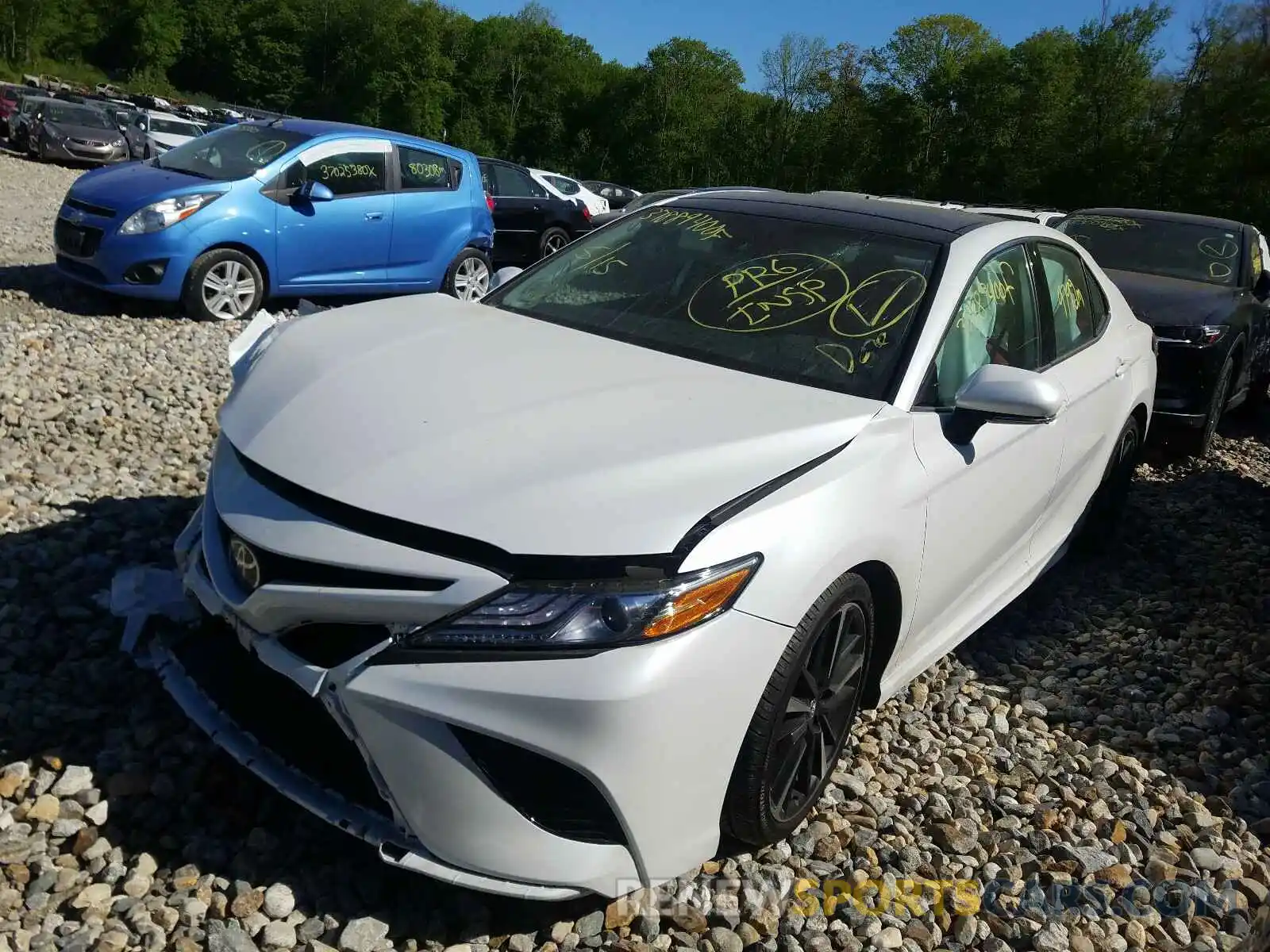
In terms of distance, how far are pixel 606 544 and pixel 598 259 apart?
1864mm

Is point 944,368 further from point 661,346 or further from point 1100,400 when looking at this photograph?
point 1100,400

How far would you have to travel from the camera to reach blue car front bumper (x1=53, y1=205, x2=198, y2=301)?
738 cm

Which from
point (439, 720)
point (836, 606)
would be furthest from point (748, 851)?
point (439, 720)

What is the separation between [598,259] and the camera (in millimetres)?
3750

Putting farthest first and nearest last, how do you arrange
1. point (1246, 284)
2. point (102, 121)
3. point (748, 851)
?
point (102, 121) → point (1246, 284) → point (748, 851)

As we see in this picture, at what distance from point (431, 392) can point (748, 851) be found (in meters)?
1.44

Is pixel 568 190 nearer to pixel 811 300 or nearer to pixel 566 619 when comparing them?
pixel 811 300

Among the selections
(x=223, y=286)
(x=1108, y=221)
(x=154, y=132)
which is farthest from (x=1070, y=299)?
(x=154, y=132)

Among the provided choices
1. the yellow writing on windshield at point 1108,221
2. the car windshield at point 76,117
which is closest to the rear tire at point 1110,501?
the yellow writing on windshield at point 1108,221

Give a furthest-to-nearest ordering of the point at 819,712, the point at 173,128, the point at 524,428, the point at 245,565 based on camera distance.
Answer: the point at 173,128 < the point at 819,712 < the point at 524,428 < the point at 245,565

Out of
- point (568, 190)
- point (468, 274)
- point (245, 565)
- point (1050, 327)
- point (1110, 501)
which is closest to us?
point (245, 565)

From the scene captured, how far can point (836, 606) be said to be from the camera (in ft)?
8.22

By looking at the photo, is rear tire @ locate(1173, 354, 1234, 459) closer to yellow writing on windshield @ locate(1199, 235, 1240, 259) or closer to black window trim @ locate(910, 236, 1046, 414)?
yellow writing on windshield @ locate(1199, 235, 1240, 259)

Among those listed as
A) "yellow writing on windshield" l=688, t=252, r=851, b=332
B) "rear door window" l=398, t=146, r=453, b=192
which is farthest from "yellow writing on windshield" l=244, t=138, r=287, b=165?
"yellow writing on windshield" l=688, t=252, r=851, b=332
